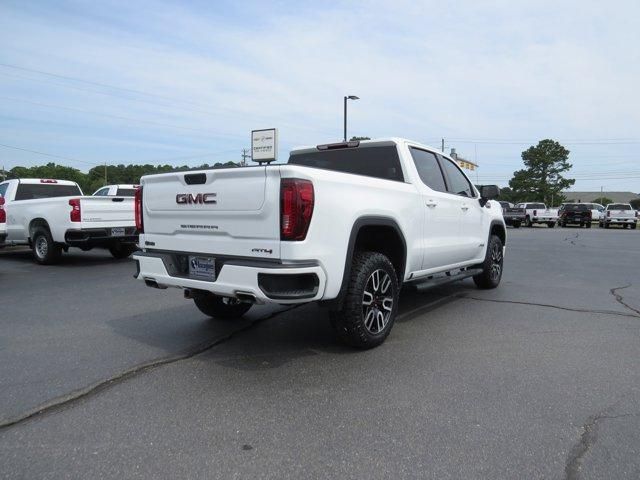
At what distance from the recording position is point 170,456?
2750 mm

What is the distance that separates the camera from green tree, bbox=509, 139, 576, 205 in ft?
223

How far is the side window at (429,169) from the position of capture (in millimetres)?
5625

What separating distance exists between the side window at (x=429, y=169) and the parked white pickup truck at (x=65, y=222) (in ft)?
22.8

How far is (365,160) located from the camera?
5.59 metres

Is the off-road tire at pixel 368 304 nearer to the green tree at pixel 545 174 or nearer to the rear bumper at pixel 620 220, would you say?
the rear bumper at pixel 620 220

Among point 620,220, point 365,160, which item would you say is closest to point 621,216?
point 620,220

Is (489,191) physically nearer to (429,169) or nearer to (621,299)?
(429,169)

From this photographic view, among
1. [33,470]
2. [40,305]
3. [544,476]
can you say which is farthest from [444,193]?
[40,305]

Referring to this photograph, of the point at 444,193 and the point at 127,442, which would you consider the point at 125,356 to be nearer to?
the point at 127,442

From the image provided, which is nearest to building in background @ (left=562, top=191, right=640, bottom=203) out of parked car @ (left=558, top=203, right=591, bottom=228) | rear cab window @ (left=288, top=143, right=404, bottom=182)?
parked car @ (left=558, top=203, right=591, bottom=228)

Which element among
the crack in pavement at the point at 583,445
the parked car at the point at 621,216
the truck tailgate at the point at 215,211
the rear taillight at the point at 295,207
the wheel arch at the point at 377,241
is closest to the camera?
the crack in pavement at the point at 583,445

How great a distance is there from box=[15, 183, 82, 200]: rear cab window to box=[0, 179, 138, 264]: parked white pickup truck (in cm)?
3

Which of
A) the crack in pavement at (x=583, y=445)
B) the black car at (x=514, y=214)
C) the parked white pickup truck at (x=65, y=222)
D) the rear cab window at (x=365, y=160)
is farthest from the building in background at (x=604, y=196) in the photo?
the crack in pavement at (x=583, y=445)

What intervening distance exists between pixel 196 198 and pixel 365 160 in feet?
6.82
